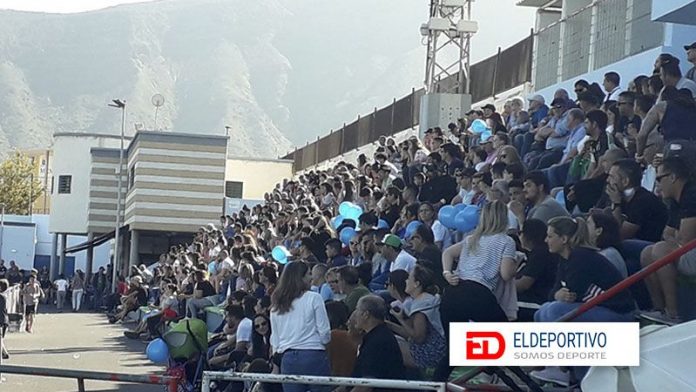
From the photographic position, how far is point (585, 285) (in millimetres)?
7371

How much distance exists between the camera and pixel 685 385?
21.1ft

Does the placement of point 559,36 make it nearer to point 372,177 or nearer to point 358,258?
point 372,177

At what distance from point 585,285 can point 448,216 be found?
4311mm

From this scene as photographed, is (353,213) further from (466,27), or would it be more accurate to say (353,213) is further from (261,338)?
(466,27)

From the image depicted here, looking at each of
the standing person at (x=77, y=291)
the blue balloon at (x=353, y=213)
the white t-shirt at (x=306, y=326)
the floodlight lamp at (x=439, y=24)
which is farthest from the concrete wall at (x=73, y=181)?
the white t-shirt at (x=306, y=326)

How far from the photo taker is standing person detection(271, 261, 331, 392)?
923cm

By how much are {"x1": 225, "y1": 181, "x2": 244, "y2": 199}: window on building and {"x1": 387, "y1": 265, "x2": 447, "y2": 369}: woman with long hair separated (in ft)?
140

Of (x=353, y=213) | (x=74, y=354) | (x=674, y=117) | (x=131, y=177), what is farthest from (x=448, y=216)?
(x=131, y=177)

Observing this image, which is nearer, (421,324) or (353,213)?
(421,324)

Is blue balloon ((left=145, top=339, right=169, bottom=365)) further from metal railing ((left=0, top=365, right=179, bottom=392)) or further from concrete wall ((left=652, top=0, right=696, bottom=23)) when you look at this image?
concrete wall ((left=652, top=0, right=696, bottom=23))

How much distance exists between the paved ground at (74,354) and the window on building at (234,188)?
59.4 ft

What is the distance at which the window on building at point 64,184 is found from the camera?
175 ft

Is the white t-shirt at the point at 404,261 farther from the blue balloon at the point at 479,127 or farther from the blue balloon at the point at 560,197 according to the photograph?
the blue balloon at the point at 479,127

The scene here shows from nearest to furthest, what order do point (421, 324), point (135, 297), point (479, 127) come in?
point (421, 324) < point (479, 127) < point (135, 297)
